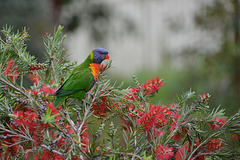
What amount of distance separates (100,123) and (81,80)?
0.23 m

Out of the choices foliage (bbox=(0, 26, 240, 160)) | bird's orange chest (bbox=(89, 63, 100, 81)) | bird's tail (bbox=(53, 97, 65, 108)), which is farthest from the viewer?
bird's orange chest (bbox=(89, 63, 100, 81))

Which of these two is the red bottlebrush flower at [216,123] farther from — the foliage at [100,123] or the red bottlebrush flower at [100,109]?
the red bottlebrush flower at [100,109]

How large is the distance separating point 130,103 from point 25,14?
2382 mm

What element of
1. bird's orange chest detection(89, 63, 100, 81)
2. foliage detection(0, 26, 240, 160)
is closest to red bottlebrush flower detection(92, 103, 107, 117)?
foliage detection(0, 26, 240, 160)

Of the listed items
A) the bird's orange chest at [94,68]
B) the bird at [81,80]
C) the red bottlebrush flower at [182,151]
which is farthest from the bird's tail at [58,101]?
the red bottlebrush flower at [182,151]

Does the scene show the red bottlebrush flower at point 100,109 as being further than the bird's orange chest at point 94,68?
No


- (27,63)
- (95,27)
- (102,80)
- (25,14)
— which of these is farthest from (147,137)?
(95,27)

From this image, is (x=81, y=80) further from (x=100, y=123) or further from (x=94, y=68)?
(x=100, y=123)

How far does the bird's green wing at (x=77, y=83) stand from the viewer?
624 mm

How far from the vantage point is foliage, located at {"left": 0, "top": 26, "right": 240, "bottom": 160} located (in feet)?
1.52

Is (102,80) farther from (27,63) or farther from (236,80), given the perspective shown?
(236,80)

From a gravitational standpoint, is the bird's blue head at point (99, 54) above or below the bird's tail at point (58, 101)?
above

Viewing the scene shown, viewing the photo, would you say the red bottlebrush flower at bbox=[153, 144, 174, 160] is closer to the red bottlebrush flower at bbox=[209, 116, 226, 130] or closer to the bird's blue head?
the red bottlebrush flower at bbox=[209, 116, 226, 130]

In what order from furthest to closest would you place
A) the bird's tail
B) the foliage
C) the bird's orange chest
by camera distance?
the bird's orange chest
the bird's tail
the foliage
